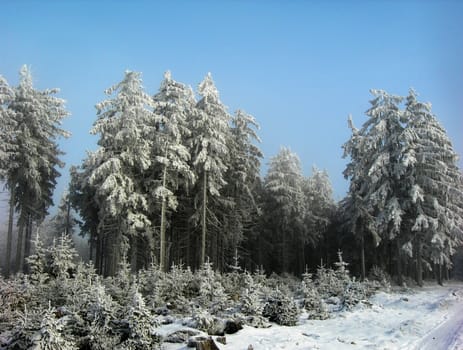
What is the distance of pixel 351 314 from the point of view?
17.8m

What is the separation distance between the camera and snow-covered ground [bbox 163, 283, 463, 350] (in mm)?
12484

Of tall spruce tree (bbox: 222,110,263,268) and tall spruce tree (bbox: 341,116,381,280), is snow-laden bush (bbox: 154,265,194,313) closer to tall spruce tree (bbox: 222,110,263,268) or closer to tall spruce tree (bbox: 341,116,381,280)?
tall spruce tree (bbox: 222,110,263,268)

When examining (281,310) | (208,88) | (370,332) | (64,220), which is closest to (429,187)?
(208,88)

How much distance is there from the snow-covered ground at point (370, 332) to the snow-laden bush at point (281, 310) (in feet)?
1.32

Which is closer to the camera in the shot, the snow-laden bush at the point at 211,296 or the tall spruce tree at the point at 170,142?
the snow-laden bush at the point at 211,296

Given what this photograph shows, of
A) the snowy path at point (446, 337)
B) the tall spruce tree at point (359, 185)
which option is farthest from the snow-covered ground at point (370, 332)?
the tall spruce tree at point (359, 185)

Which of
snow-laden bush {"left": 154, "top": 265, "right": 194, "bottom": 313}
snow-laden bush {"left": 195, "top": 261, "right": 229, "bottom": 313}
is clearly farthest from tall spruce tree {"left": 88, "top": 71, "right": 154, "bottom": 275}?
snow-laden bush {"left": 195, "top": 261, "right": 229, "bottom": 313}

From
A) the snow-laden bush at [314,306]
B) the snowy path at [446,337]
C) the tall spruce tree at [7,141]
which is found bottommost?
the snowy path at [446,337]

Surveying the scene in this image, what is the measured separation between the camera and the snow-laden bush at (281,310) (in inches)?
614

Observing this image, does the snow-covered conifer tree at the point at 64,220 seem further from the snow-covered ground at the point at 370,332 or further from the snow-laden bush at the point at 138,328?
the snow-laden bush at the point at 138,328

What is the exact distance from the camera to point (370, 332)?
576 inches

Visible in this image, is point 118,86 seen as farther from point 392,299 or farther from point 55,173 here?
point 392,299

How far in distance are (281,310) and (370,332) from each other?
127 inches

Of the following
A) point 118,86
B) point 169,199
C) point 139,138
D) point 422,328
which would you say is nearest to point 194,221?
point 169,199
